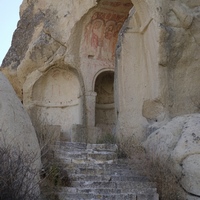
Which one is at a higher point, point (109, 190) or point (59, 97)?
point (59, 97)

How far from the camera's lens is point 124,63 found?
1140cm

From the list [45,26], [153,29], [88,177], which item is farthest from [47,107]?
[88,177]

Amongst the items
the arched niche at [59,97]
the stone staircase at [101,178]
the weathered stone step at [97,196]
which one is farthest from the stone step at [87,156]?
the arched niche at [59,97]

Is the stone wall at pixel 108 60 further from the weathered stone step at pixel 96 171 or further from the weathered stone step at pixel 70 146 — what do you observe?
the weathered stone step at pixel 96 171

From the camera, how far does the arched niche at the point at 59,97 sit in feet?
49.3

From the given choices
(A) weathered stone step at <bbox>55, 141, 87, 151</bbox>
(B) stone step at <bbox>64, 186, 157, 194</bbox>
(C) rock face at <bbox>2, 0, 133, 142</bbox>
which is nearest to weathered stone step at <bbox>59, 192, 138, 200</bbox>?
(B) stone step at <bbox>64, 186, 157, 194</bbox>

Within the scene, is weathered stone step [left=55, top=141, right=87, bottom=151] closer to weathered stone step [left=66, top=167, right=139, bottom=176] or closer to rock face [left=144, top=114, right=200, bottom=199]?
weathered stone step [left=66, top=167, right=139, bottom=176]

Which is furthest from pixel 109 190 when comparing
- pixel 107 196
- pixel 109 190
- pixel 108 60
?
pixel 108 60

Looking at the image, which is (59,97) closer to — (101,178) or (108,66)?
(108,66)

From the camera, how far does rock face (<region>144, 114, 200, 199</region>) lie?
6.62 metres

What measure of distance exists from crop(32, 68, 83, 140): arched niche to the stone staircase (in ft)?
20.4

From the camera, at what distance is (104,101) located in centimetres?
1658

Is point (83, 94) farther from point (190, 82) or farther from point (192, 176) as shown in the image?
point (192, 176)

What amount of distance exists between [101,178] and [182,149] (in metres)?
1.46
